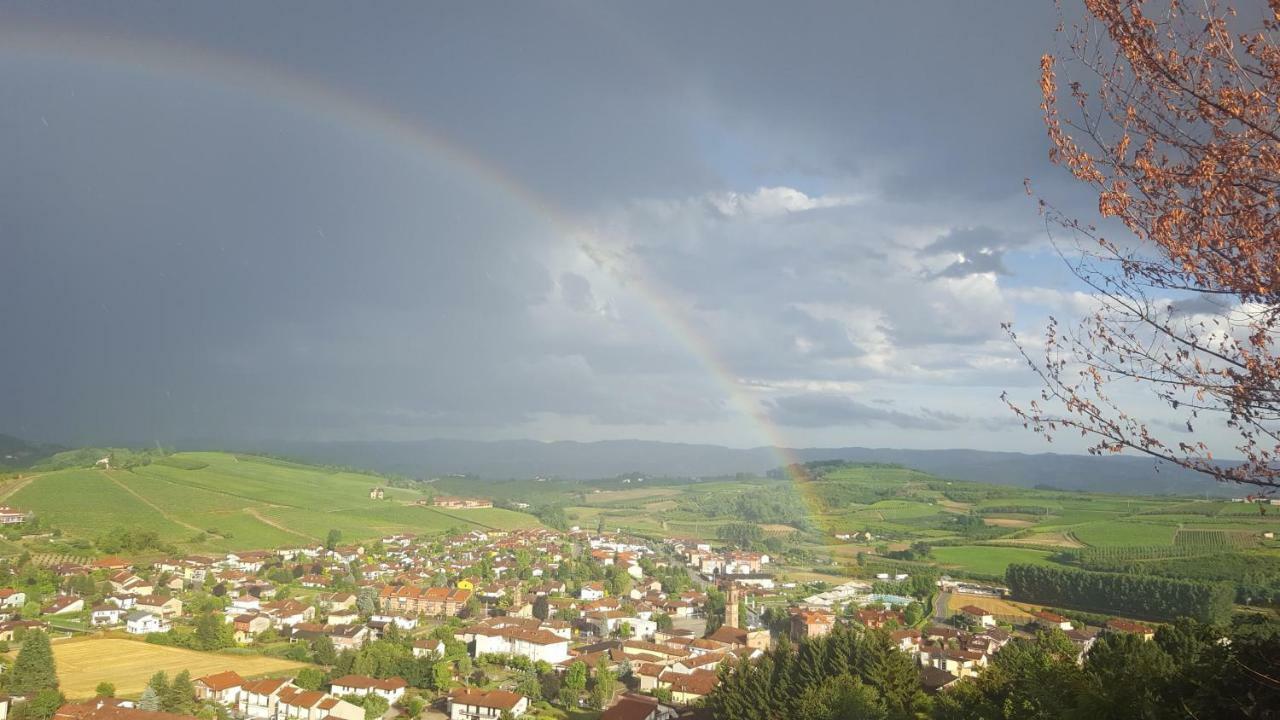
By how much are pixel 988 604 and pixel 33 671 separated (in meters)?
31.6

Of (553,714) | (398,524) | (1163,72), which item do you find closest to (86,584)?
(553,714)

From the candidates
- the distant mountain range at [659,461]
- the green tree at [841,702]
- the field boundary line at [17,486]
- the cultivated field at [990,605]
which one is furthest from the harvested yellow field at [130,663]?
the distant mountain range at [659,461]

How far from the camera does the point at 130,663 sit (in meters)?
22.4

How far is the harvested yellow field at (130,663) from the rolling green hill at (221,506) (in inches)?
745

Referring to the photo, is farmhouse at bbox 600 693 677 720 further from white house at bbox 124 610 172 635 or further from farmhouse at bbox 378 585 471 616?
white house at bbox 124 610 172 635

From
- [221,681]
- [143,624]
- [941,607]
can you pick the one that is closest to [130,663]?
[221,681]

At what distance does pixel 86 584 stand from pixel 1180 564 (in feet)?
149

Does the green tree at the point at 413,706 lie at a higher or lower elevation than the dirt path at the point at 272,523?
lower

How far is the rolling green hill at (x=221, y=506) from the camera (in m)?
43.9

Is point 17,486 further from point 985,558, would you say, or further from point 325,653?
point 985,558

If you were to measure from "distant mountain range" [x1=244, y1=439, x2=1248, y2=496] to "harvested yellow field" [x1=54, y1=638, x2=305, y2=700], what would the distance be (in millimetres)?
78757

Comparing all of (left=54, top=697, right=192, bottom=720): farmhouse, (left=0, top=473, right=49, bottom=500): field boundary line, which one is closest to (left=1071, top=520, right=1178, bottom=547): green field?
(left=54, top=697, right=192, bottom=720): farmhouse

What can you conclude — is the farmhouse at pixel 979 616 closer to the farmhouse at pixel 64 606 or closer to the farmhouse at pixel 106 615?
the farmhouse at pixel 106 615

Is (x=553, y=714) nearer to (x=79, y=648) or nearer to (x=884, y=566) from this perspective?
(x=79, y=648)
